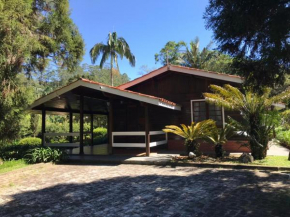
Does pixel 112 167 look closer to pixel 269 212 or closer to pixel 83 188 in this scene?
pixel 83 188

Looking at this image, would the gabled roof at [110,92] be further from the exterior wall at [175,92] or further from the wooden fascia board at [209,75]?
the wooden fascia board at [209,75]

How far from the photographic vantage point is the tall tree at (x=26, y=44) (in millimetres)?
8680

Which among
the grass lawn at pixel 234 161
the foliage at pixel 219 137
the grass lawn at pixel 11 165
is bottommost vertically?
the grass lawn at pixel 11 165

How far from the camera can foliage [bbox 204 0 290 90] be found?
3828mm

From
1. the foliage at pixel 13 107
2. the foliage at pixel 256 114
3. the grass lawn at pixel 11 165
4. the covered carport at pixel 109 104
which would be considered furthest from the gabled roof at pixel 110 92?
the grass lawn at pixel 11 165

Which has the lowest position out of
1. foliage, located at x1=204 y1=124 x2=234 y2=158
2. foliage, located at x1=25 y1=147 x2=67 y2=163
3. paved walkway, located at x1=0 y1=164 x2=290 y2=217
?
paved walkway, located at x1=0 y1=164 x2=290 y2=217

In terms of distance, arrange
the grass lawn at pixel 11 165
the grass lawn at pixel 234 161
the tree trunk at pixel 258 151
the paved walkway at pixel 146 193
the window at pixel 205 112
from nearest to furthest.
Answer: the paved walkway at pixel 146 193, the grass lawn at pixel 234 161, the grass lawn at pixel 11 165, the tree trunk at pixel 258 151, the window at pixel 205 112

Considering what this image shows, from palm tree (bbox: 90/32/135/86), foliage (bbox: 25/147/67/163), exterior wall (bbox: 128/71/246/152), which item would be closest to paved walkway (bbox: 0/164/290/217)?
foliage (bbox: 25/147/67/163)

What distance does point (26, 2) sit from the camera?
30.9 ft

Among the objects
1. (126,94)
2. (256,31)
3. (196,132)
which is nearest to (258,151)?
(196,132)

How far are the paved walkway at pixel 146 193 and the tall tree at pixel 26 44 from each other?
2711 millimetres

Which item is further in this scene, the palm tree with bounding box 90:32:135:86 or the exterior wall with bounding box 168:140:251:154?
the palm tree with bounding box 90:32:135:86

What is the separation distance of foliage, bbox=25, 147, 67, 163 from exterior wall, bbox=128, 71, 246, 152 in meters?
5.26

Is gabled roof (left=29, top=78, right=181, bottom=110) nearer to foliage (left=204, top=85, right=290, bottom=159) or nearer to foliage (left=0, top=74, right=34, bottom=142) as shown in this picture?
foliage (left=0, top=74, right=34, bottom=142)
